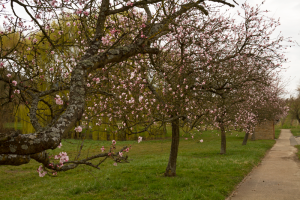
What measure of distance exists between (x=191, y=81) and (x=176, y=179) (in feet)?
12.4

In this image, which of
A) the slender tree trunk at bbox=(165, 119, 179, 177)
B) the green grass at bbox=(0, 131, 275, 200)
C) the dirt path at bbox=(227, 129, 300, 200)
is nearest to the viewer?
the dirt path at bbox=(227, 129, 300, 200)

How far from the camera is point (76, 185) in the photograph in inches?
352

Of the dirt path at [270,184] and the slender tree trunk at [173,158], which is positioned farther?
the slender tree trunk at [173,158]

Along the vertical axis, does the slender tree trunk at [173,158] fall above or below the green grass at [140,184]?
above

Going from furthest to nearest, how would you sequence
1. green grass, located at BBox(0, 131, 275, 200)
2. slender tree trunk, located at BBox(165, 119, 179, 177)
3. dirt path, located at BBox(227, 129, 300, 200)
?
1. slender tree trunk, located at BBox(165, 119, 179, 177)
2. green grass, located at BBox(0, 131, 275, 200)
3. dirt path, located at BBox(227, 129, 300, 200)

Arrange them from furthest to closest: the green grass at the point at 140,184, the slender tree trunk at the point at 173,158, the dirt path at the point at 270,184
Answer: the slender tree trunk at the point at 173,158 < the green grass at the point at 140,184 < the dirt path at the point at 270,184

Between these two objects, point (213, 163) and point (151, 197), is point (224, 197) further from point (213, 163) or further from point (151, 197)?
point (213, 163)

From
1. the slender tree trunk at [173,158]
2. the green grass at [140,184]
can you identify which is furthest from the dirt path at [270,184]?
the slender tree trunk at [173,158]

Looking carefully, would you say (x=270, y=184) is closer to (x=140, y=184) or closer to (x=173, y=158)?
(x=173, y=158)

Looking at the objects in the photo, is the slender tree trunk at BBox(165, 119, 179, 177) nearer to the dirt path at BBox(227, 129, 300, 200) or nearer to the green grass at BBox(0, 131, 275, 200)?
the green grass at BBox(0, 131, 275, 200)

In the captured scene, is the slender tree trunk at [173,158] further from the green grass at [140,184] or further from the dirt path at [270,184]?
the dirt path at [270,184]

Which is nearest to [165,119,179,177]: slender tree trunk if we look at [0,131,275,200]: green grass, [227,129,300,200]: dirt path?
[0,131,275,200]: green grass

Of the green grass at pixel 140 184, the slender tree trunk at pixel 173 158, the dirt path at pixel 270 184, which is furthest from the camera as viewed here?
the slender tree trunk at pixel 173 158

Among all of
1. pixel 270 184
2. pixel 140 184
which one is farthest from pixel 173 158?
pixel 270 184
